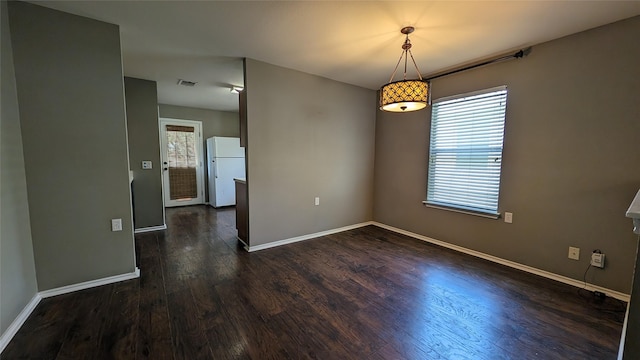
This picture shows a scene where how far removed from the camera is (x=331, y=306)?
6.59 ft

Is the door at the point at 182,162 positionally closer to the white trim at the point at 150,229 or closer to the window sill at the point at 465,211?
the white trim at the point at 150,229

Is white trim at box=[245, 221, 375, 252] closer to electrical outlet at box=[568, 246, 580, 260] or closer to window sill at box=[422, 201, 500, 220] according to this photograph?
window sill at box=[422, 201, 500, 220]

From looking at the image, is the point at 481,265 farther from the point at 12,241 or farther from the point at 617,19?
the point at 12,241

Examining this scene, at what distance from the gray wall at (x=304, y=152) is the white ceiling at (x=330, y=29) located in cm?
34

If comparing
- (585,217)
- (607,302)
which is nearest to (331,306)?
(607,302)

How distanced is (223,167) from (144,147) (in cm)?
195

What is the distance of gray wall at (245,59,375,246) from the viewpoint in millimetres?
3143

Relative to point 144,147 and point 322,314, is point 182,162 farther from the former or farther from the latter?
point 322,314


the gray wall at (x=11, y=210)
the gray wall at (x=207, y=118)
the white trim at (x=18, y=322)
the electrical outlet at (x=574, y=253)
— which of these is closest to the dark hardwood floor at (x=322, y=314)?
the white trim at (x=18, y=322)

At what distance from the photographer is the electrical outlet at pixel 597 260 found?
221 cm

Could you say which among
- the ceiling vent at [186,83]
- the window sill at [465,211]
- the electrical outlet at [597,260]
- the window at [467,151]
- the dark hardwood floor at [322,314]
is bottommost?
the dark hardwood floor at [322,314]

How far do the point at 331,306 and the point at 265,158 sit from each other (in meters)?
1.96

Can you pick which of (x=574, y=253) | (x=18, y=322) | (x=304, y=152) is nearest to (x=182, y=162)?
(x=304, y=152)

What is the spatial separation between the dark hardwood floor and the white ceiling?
2.39 meters
